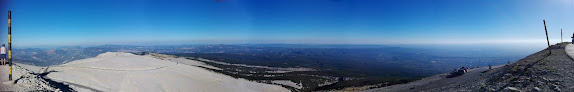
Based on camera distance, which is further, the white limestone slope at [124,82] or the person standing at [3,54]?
the white limestone slope at [124,82]

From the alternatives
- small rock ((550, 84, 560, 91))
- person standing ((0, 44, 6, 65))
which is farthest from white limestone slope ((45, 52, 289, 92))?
small rock ((550, 84, 560, 91))

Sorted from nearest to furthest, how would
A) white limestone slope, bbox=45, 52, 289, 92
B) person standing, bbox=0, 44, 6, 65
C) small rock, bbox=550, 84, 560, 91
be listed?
small rock, bbox=550, 84, 560, 91
person standing, bbox=0, 44, 6, 65
white limestone slope, bbox=45, 52, 289, 92

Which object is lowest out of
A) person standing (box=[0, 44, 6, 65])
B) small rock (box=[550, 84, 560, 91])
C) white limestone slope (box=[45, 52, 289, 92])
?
white limestone slope (box=[45, 52, 289, 92])

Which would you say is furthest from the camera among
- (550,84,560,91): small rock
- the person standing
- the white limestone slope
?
the white limestone slope

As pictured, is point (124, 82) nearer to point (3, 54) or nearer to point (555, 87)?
point (3, 54)

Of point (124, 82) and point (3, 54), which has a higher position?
point (3, 54)

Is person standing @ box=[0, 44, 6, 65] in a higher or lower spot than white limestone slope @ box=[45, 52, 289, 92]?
higher

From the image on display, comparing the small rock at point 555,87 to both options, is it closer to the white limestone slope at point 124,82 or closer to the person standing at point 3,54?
the person standing at point 3,54

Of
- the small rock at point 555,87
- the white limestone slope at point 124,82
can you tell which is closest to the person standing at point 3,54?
the white limestone slope at point 124,82

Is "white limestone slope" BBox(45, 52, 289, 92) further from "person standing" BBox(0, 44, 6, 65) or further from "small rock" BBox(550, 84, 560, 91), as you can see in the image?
"small rock" BBox(550, 84, 560, 91)

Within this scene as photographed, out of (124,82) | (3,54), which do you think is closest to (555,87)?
(3,54)

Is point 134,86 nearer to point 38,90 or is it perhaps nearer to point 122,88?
point 122,88
